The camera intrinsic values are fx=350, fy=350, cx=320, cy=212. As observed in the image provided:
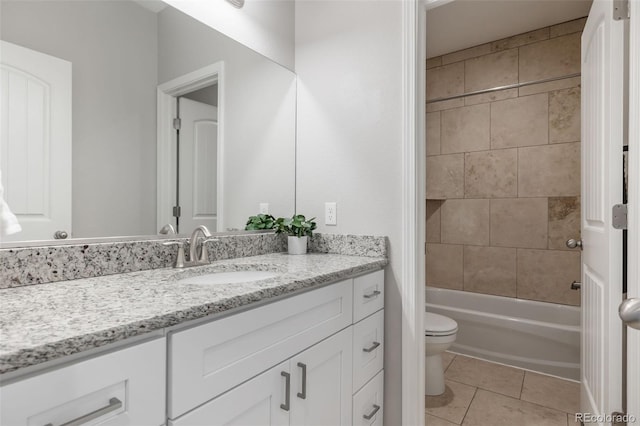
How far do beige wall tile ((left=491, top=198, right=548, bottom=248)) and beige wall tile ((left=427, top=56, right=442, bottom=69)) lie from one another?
133 cm

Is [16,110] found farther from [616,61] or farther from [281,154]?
[616,61]

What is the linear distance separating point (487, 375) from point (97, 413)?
97.3 inches

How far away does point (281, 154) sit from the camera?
1.85m

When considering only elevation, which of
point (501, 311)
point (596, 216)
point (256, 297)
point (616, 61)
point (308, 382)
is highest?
point (616, 61)

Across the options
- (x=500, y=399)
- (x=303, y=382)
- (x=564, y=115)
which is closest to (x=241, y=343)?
(x=303, y=382)

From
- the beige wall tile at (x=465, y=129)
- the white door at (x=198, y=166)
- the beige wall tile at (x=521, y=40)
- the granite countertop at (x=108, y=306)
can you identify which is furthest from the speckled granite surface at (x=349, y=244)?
the beige wall tile at (x=521, y=40)

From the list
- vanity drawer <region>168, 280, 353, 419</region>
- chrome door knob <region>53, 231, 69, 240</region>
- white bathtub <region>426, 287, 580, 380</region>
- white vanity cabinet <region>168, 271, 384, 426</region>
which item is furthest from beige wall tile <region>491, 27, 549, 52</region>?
chrome door knob <region>53, 231, 69, 240</region>

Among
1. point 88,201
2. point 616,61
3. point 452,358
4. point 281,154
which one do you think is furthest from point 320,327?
point 452,358

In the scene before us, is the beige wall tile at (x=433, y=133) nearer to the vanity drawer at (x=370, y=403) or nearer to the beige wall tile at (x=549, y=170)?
the beige wall tile at (x=549, y=170)

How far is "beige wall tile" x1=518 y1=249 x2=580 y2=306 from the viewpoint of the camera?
2.54 metres

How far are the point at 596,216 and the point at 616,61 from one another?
585 mm

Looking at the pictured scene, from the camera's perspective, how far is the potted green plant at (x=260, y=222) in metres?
1.71

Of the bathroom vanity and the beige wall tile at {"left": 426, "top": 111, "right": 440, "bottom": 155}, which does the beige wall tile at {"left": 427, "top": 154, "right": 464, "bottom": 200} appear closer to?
the beige wall tile at {"left": 426, "top": 111, "right": 440, "bottom": 155}

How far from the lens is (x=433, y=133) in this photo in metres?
3.20
